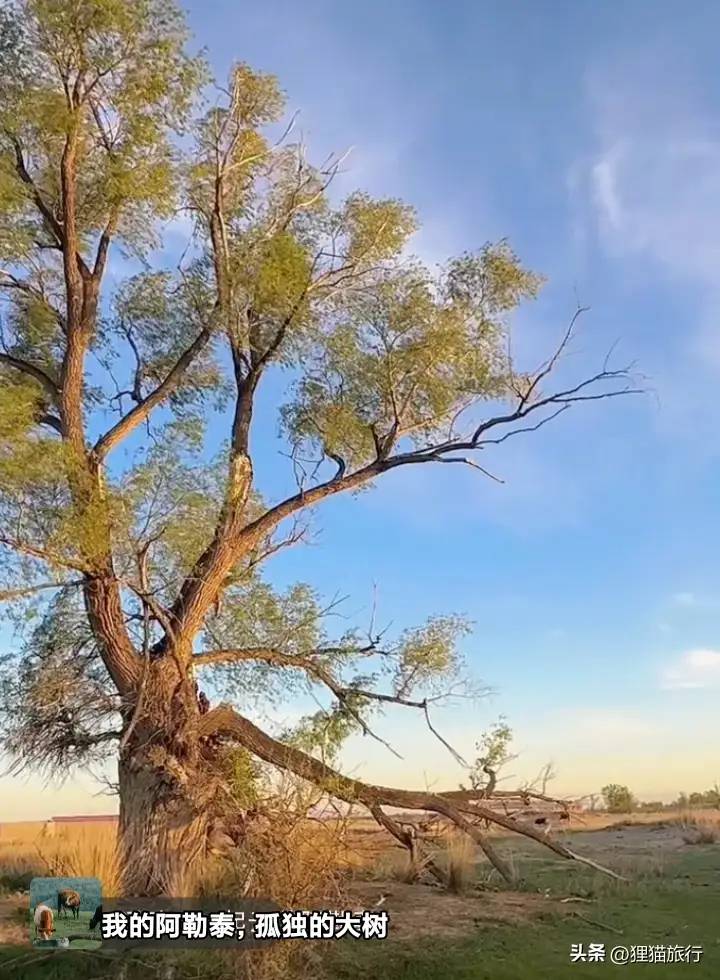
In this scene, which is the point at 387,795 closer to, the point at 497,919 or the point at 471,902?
the point at 471,902

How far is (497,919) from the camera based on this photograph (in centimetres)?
1018

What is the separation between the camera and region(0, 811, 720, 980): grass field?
7.99 metres

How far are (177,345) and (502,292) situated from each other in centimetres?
474

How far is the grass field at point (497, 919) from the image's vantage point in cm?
799

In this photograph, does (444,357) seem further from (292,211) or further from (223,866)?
(223,866)

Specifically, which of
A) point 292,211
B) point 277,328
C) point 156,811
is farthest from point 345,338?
point 156,811

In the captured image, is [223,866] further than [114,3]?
No

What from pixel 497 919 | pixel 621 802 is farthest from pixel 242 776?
pixel 621 802

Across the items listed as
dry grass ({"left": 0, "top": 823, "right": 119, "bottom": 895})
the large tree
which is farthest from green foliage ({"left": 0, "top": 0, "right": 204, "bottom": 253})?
dry grass ({"left": 0, "top": 823, "right": 119, "bottom": 895})

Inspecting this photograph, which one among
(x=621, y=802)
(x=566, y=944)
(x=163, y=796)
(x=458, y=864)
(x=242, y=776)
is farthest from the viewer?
(x=621, y=802)

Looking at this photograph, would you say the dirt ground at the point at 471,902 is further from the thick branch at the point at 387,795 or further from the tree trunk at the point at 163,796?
the tree trunk at the point at 163,796

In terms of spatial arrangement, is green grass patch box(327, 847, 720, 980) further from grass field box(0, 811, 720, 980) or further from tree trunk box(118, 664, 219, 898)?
tree trunk box(118, 664, 219, 898)

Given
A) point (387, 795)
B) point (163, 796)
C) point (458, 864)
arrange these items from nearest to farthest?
point (163, 796) < point (458, 864) < point (387, 795)

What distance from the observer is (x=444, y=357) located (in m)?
13.4
